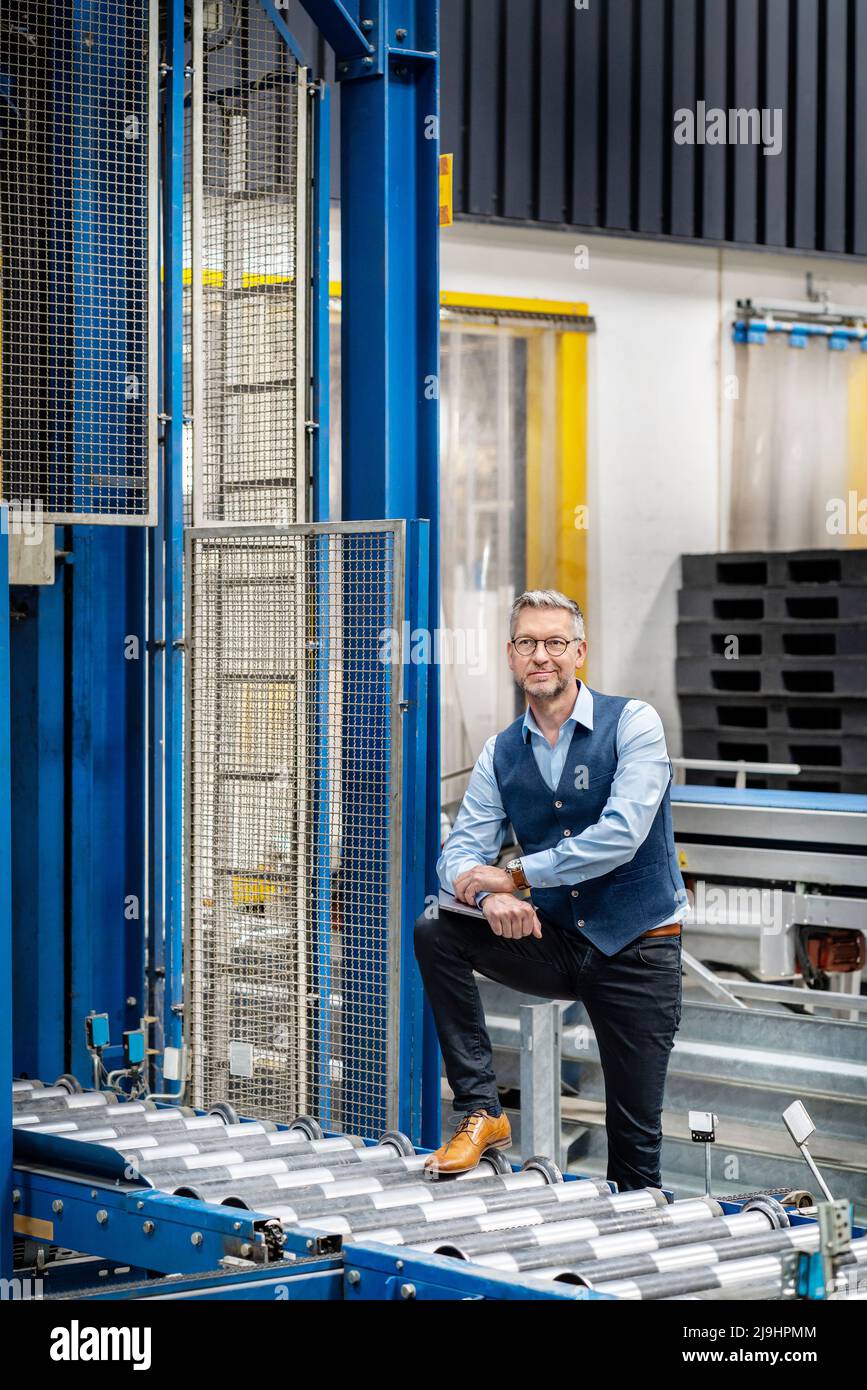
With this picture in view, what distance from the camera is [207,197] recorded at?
538cm

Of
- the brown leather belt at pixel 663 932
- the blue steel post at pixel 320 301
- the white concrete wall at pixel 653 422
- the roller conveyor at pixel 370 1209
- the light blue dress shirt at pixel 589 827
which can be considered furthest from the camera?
the white concrete wall at pixel 653 422

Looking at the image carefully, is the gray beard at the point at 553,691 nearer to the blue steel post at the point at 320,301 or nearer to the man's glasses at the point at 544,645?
the man's glasses at the point at 544,645

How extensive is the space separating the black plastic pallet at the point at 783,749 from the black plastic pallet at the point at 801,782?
1.9 inches

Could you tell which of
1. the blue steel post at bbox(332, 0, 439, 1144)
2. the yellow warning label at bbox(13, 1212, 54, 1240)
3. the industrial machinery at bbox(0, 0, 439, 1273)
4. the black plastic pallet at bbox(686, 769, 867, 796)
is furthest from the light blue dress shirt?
the black plastic pallet at bbox(686, 769, 867, 796)

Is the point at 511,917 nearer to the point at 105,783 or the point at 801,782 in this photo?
the point at 105,783

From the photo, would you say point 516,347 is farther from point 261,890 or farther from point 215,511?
point 261,890

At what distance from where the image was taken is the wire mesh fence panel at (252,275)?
5375mm

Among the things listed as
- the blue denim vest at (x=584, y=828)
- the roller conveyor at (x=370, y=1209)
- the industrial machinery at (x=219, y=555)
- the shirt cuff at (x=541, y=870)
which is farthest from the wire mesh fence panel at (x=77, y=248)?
the roller conveyor at (x=370, y=1209)

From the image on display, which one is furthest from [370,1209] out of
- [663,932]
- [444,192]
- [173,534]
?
[444,192]

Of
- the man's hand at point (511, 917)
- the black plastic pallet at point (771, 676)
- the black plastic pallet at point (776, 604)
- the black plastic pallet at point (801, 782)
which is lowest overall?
the black plastic pallet at point (801, 782)

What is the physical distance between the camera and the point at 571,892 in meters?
4.56

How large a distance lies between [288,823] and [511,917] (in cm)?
101

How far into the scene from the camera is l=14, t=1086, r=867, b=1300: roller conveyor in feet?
10.5
